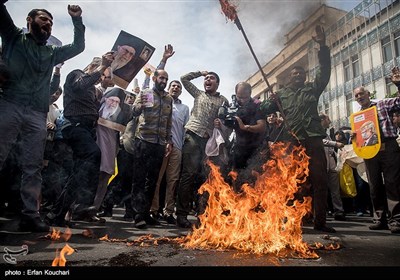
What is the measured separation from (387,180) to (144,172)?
360cm

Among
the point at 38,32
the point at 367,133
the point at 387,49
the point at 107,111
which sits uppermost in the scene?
the point at 387,49

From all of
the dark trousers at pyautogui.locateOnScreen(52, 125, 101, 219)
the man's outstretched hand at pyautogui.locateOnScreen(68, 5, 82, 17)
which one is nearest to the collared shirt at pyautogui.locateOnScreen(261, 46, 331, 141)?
the dark trousers at pyautogui.locateOnScreen(52, 125, 101, 219)

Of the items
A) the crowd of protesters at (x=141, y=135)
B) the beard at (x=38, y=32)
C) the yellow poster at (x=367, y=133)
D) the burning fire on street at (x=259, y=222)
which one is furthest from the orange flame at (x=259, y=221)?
the beard at (x=38, y=32)

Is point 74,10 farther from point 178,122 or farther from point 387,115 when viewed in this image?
point 387,115

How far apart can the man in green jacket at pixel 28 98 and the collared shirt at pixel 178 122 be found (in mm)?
2346

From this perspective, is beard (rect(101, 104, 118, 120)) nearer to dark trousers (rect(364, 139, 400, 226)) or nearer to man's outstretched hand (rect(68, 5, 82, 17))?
man's outstretched hand (rect(68, 5, 82, 17))

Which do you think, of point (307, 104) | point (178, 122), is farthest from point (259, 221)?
point (178, 122)

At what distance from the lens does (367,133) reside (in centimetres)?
470

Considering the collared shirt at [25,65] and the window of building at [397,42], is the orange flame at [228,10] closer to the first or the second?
the collared shirt at [25,65]

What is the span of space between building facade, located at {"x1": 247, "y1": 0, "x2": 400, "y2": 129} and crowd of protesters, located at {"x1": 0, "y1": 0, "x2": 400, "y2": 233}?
190 millimetres

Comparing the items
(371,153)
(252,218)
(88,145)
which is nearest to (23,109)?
(88,145)

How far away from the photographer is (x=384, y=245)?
3121 millimetres

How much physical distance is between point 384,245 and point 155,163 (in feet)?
10.1

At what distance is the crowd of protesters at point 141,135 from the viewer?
3.44 metres
